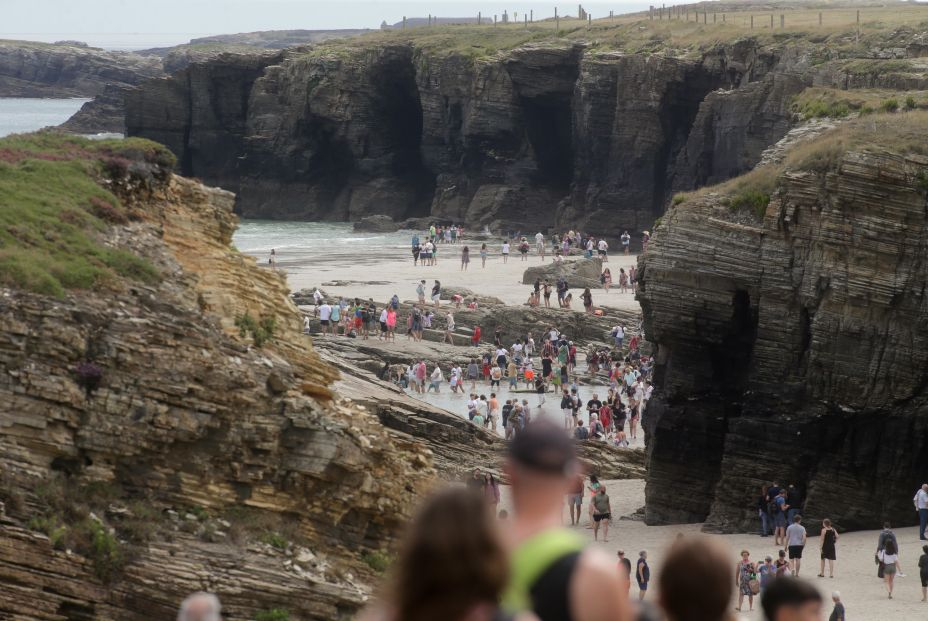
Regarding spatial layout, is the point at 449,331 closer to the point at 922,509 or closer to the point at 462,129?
the point at 922,509

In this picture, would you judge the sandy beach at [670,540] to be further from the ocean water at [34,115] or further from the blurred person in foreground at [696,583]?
the ocean water at [34,115]

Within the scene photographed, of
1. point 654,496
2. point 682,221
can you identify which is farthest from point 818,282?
point 654,496

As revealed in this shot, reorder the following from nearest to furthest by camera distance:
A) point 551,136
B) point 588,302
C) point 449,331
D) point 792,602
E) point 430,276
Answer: point 792,602
point 449,331
point 588,302
point 430,276
point 551,136

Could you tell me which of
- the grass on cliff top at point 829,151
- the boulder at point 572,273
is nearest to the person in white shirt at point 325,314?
the boulder at point 572,273

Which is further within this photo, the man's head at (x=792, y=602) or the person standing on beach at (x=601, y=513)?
the person standing on beach at (x=601, y=513)

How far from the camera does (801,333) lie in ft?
88.7

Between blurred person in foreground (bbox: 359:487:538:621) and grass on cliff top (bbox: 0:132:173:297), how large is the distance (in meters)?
14.6

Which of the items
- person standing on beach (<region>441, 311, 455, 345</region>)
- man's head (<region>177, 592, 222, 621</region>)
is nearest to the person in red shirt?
person standing on beach (<region>441, 311, 455, 345</region>)

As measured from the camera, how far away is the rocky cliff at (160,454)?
54.0ft

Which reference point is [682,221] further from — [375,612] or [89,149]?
[375,612]

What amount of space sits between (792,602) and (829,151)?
2227 centimetres

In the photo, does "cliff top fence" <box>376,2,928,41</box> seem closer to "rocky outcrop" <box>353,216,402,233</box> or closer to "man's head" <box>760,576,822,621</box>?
"rocky outcrop" <box>353,216,402,233</box>

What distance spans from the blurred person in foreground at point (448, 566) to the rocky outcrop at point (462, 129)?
63207 millimetres

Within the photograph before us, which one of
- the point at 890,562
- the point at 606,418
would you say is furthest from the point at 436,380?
the point at 890,562
